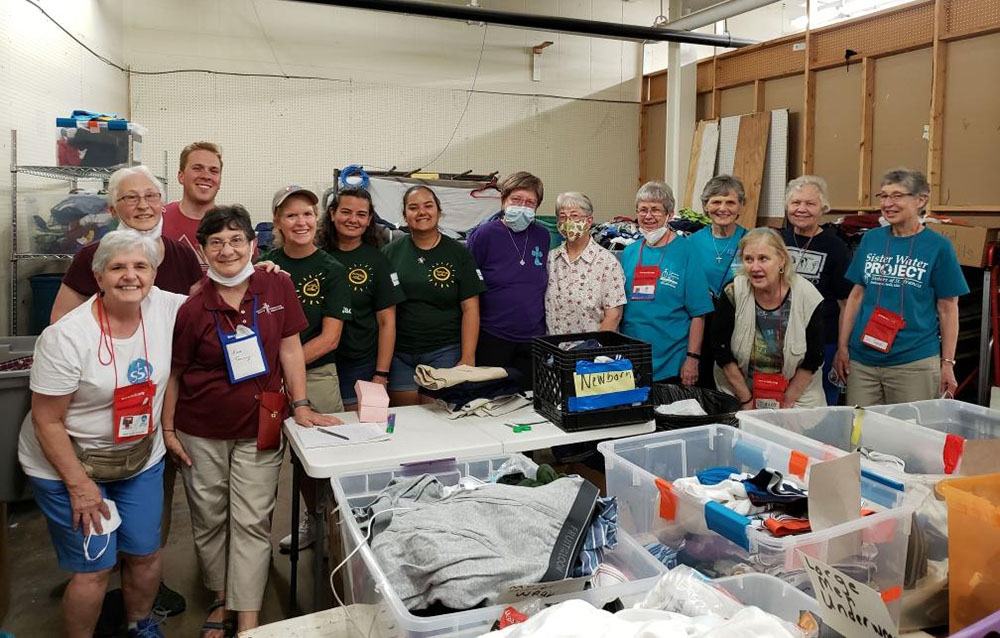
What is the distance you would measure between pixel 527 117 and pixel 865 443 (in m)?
7.31

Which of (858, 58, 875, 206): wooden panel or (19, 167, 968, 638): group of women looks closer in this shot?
(19, 167, 968, 638): group of women

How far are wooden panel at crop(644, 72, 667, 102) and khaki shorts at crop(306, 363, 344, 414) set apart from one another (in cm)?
724

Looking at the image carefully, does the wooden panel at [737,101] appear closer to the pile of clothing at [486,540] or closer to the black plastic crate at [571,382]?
the black plastic crate at [571,382]

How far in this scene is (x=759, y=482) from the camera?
5.34ft

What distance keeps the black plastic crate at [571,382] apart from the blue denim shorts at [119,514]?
4.23ft

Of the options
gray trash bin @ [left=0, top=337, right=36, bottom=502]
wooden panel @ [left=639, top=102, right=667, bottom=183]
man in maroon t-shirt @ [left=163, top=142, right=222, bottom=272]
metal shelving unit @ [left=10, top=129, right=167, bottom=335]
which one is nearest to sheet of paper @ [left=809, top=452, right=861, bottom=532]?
gray trash bin @ [left=0, top=337, right=36, bottom=502]

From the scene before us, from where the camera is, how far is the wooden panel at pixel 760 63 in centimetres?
685

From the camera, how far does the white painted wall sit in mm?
4402

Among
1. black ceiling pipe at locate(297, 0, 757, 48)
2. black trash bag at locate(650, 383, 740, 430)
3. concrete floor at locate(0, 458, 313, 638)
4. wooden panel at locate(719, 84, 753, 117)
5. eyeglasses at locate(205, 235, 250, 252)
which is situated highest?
black ceiling pipe at locate(297, 0, 757, 48)

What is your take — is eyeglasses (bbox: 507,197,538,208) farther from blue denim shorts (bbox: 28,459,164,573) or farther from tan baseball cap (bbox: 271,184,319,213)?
blue denim shorts (bbox: 28,459,164,573)

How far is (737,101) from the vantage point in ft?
25.0

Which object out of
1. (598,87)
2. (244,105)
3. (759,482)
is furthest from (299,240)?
(598,87)

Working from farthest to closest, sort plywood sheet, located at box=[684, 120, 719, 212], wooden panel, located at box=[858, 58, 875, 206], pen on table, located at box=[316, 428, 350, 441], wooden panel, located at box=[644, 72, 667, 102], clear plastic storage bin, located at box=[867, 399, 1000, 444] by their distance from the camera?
wooden panel, located at box=[644, 72, 667, 102] < plywood sheet, located at box=[684, 120, 719, 212] < wooden panel, located at box=[858, 58, 875, 206] < pen on table, located at box=[316, 428, 350, 441] < clear plastic storage bin, located at box=[867, 399, 1000, 444]

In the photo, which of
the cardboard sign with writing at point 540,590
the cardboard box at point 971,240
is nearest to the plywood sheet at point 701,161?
the cardboard box at point 971,240
